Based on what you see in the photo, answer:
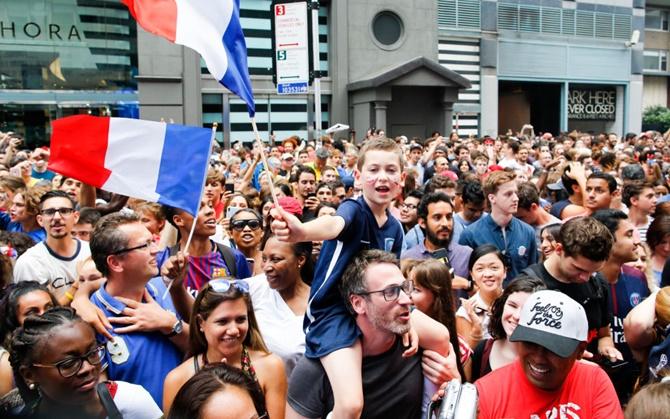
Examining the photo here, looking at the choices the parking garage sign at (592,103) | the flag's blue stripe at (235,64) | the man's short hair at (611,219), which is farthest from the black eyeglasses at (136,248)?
the parking garage sign at (592,103)

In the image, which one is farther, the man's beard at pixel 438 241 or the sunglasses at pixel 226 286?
the man's beard at pixel 438 241

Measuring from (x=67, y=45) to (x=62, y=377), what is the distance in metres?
21.3

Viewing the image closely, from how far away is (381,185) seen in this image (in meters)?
3.48

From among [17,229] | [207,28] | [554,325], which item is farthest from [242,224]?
[554,325]

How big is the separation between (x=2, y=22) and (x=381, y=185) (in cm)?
2133

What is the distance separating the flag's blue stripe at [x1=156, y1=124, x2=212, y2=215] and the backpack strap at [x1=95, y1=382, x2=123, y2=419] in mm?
1545

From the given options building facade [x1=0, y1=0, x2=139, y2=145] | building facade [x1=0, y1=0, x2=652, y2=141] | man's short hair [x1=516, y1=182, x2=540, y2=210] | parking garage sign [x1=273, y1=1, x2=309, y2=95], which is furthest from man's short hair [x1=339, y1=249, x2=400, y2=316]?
building facade [x1=0, y1=0, x2=139, y2=145]

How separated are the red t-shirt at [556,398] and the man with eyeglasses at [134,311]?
172cm

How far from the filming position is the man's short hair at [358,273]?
3.06 meters

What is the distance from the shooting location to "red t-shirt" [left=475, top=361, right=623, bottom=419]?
287 cm

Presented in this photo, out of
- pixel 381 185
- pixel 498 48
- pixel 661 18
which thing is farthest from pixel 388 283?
pixel 661 18

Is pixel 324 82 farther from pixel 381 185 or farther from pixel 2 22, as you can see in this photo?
pixel 381 185

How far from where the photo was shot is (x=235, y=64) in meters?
3.79

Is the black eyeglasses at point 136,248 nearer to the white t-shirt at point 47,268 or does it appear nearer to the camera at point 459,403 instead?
the white t-shirt at point 47,268
